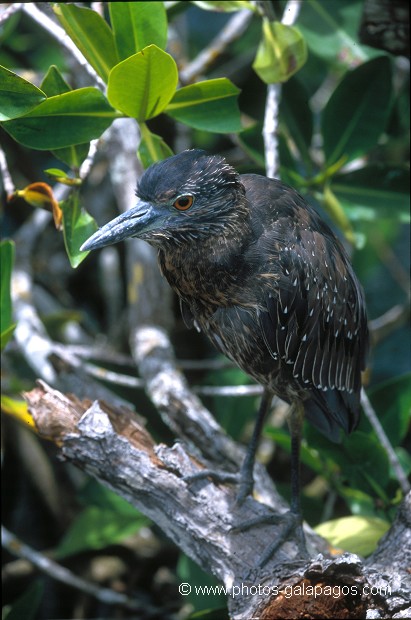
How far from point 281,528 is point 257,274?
896 millimetres

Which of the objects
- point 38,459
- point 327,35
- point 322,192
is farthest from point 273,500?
point 327,35

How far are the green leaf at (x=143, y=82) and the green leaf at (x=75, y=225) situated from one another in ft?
1.14

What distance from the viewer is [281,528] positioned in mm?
2635

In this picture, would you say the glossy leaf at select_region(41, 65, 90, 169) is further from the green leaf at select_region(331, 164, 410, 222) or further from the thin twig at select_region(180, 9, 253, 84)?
the thin twig at select_region(180, 9, 253, 84)

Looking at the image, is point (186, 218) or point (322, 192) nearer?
point (186, 218)

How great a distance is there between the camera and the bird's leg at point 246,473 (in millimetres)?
2586

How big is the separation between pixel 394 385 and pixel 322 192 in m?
0.86

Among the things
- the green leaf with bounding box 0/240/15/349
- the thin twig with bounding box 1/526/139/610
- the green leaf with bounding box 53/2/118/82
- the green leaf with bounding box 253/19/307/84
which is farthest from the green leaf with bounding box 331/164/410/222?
the thin twig with bounding box 1/526/139/610

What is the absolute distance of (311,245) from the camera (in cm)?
256

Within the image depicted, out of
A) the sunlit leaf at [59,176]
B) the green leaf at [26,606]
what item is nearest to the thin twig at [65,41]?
the sunlit leaf at [59,176]

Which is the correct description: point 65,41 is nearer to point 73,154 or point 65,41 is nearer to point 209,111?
point 73,154

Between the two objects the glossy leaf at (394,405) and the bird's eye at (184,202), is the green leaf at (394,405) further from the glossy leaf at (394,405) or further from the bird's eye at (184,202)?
the bird's eye at (184,202)

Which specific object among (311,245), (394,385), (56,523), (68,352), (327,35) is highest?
(327,35)

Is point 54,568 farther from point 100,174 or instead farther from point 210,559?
point 100,174
